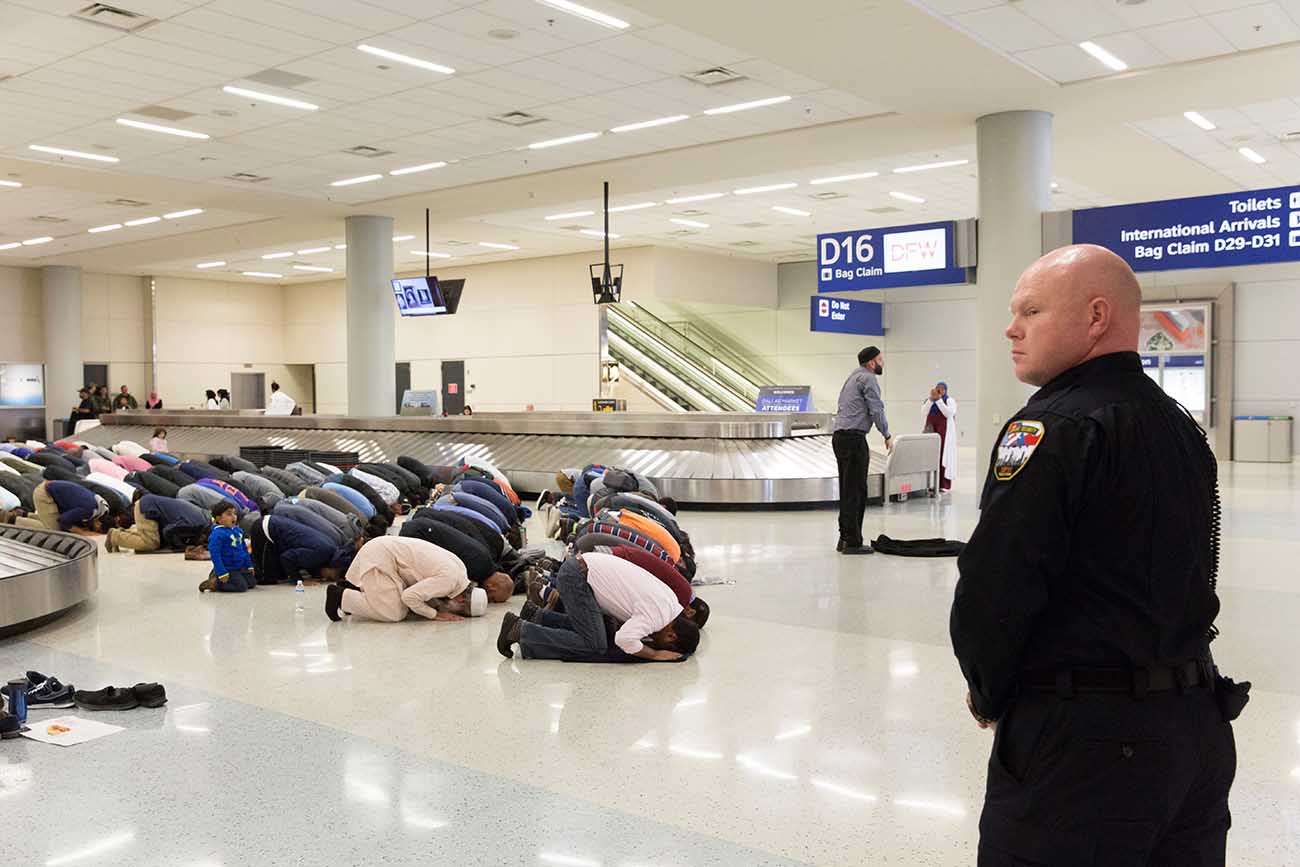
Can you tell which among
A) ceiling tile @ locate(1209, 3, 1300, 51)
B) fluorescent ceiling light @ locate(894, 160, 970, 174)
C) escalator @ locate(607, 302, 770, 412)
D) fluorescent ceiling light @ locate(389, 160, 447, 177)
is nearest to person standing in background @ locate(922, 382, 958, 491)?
fluorescent ceiling light @ locate(894, 160, 970, 174)

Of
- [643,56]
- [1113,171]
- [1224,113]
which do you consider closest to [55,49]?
[643,56]

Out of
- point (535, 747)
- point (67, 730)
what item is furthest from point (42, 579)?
point (535, 747)

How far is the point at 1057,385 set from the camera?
2166 mm

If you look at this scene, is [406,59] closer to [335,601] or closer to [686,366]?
[335,601]

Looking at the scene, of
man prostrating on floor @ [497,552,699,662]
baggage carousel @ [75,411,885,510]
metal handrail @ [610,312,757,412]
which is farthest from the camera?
metal handrail @ [610,312,757,412]

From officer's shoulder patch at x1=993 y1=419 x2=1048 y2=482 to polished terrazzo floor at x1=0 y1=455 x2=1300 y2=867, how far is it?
2.07 m

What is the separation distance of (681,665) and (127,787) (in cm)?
307

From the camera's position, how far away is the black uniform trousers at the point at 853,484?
35.8ft

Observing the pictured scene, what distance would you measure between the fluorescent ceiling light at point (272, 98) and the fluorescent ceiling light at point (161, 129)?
229 centimetres

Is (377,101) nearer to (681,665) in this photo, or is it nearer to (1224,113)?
(681,665)

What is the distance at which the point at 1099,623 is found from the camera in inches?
80.3

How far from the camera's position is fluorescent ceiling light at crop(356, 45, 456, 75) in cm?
1174

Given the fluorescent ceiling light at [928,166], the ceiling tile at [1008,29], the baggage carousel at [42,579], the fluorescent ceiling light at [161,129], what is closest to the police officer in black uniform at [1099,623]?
the baggage carousel at [42,579]

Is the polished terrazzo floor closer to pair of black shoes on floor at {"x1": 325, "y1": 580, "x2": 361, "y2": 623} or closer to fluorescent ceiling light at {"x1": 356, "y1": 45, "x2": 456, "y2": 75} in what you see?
pair of black shoes on floor at {"x1": 325, "y1": 580, "x2": 361, "y2": 623}
